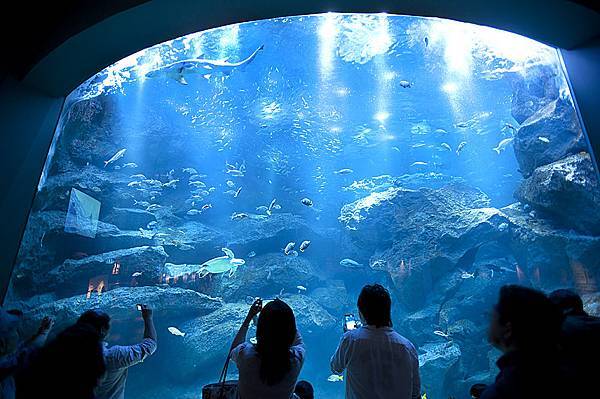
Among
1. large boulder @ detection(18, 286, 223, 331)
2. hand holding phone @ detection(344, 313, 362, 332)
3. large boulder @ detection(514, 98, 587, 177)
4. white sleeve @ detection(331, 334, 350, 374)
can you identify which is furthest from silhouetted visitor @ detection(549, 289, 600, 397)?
large boulder @ detection(18, 286, 223, 331)

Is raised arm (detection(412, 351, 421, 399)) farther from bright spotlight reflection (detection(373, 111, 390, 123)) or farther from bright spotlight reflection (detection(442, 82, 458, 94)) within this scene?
bright spotlight reflection (detection(373, 111, 390, 123))

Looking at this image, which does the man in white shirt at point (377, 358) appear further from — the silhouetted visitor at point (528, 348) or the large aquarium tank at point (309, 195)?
the large aquarium tank at point (309, 195)

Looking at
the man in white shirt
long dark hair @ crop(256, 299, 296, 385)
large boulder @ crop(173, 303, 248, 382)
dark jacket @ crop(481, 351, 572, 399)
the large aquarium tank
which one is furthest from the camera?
large boulder @ crop(173, 303, 248, 382)

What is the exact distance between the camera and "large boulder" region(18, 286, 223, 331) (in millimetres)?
8977

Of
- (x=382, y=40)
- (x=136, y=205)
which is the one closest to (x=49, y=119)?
(x=136, y=205)

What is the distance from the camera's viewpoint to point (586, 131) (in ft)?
9.87

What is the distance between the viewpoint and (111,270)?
36.9 ft

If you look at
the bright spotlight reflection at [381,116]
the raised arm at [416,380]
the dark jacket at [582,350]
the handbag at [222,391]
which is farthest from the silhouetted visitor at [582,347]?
the bright spotlight reflection at [381,116]

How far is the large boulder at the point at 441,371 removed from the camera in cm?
1082

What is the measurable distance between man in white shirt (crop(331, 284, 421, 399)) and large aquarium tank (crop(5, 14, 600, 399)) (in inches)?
74.6

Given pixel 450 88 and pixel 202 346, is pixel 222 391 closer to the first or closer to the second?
pixel 202 346

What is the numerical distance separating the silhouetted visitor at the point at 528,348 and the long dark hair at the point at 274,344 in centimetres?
94

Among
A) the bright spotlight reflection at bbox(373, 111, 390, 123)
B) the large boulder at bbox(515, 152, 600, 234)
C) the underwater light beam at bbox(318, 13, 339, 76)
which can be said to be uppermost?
the underwater light beam at bbox(318, 13, 339, 76)

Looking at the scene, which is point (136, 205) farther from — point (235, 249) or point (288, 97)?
point (288, 97)
